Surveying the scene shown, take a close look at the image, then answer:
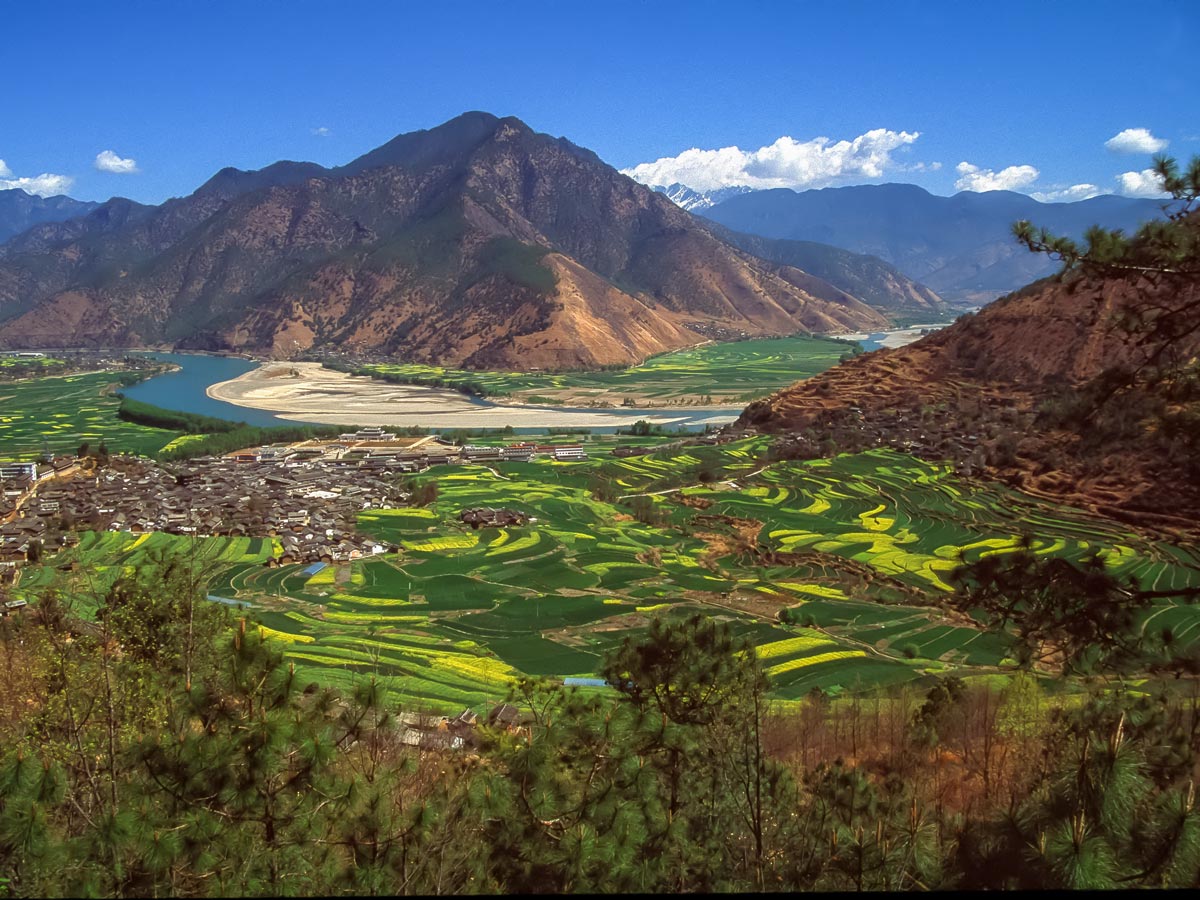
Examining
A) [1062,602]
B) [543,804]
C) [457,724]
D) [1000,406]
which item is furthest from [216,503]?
[1000,406]

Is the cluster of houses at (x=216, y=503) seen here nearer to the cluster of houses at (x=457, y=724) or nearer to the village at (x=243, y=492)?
the village at (x=243, y=492)

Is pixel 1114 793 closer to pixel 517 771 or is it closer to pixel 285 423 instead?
pixel 517 771

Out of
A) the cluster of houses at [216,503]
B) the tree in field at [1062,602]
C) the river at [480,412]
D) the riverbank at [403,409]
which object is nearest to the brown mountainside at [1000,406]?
the river at [480,412]

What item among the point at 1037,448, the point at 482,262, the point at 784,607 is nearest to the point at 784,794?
the point at 784,607

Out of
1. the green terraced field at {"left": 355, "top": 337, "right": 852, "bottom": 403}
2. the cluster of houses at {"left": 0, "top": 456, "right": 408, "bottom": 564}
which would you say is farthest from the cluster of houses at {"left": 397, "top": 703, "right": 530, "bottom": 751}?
the green terraced field at {"left": 355, "top": 337, "right": 852, "bottom": 403}

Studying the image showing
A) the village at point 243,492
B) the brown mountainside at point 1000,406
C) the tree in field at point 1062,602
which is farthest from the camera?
the village at point 243,492

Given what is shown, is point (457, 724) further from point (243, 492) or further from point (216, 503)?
point (243, 492)

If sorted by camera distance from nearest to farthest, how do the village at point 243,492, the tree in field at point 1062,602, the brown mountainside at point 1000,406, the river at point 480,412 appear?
the tree in field at point 1062,602 → the brown mountainside at point 1000,406 → the village at point 243,492 → the river at point 480,412
